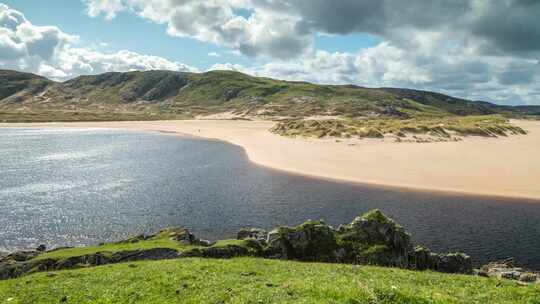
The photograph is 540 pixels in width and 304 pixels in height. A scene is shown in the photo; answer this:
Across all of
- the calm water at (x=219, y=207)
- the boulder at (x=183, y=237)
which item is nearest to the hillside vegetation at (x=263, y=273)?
the boulder at (x=183, y=237)

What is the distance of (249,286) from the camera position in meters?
16.6

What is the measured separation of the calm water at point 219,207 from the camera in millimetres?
36719

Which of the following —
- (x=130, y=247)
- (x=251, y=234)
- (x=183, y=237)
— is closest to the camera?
(x=130, y=247)

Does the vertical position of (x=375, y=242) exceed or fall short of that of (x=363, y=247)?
it exceeds it

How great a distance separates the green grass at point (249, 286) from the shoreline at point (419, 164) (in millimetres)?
38059

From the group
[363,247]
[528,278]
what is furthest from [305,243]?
[528,278]

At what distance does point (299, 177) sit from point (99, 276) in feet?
150

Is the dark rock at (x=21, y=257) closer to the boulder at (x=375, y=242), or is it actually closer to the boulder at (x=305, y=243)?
the boulder at (x=305, y=243)

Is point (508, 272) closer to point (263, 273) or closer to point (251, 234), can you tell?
point (263, 273)

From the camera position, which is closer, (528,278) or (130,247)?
(528,278)

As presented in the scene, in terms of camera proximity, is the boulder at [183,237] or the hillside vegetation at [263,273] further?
the boulder at [183,237]

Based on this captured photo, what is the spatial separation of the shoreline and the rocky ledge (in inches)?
1137

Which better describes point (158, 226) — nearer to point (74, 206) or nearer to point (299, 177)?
point (74, 206)

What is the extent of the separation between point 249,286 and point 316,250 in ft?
39.5
